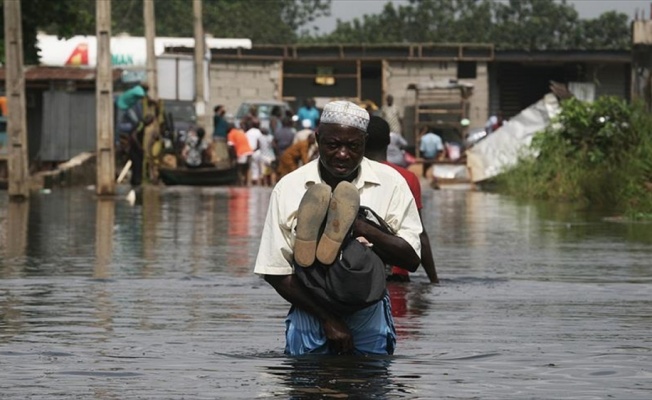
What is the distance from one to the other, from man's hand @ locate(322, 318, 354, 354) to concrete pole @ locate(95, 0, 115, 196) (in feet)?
81.2

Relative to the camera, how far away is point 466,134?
55.9 meters

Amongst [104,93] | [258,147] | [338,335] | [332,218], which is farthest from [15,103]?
[332,218]

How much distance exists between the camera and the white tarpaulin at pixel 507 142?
133 feet

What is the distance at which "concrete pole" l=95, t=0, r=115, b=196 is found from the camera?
3225 cm

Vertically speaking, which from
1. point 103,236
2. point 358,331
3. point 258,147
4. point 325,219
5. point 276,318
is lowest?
point 258,147

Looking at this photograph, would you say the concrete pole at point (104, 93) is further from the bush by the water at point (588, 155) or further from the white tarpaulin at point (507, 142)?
the white tarpaulin at point (507, 142)

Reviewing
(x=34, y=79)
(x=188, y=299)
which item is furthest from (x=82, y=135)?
(x=188, y=299)

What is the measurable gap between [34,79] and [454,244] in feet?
87.9

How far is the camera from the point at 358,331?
795cm

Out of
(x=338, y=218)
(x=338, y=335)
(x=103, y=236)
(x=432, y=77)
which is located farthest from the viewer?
(x=432, y=77)

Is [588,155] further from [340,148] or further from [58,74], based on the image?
[340,148]

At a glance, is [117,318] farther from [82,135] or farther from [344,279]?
[82,135]

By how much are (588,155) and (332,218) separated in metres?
25.7

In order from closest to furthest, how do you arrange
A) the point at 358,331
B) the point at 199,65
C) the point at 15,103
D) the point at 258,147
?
the point at 358,331 < the point at 15,103 < the point at 258,147 < the point at 199,65
